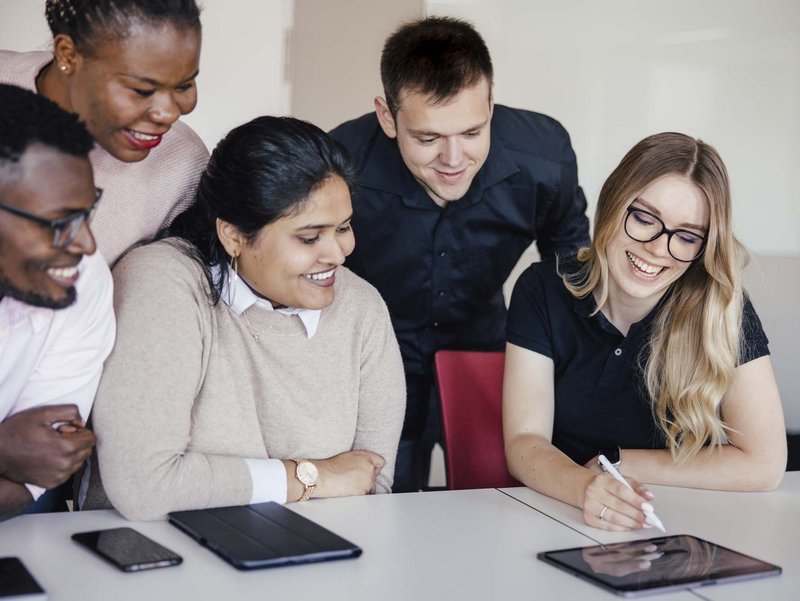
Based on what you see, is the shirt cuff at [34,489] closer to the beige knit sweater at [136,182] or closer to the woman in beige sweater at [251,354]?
the woman in beige sweater at [251,354]

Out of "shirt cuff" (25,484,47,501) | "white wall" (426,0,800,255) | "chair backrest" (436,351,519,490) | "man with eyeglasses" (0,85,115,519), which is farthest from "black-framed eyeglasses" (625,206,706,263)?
"white wall" (426,0,800,255)

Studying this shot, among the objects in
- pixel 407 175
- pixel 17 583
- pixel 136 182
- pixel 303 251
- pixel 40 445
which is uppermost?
pixel 407 175

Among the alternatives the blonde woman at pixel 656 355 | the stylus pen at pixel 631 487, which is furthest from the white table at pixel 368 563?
the blonde woman at pixel 656 355

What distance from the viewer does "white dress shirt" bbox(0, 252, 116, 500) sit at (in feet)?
4.93

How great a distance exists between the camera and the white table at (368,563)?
4.40 feet

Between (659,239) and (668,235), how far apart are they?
0.7 inches

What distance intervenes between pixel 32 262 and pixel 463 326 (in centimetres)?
151

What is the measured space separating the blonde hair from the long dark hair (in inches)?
24.4

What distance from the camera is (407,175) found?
249cm

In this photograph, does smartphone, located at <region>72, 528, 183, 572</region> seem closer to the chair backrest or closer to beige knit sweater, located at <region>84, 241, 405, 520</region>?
beige knit sweater, located at <region>84, 241, 405, 520</region>

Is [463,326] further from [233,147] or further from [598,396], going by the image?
[233,147]

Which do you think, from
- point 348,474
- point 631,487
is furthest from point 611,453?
point 348,474

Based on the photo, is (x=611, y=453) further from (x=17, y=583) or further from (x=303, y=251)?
(x=17, y=583)

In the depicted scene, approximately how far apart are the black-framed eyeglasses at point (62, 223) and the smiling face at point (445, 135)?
3.29 ft
